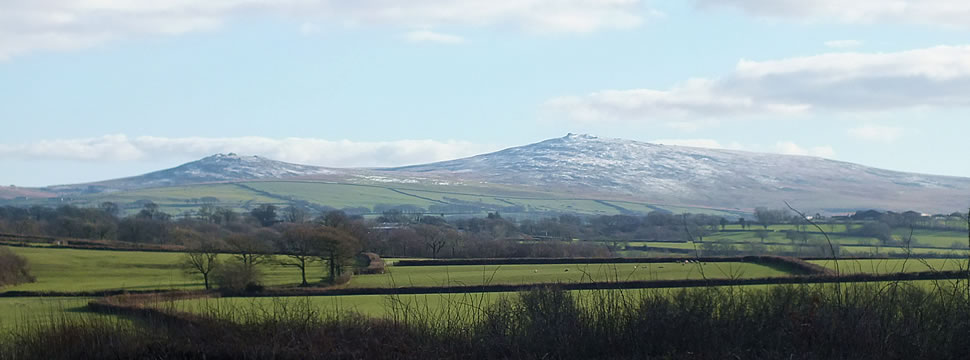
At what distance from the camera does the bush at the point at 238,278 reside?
47.5 m

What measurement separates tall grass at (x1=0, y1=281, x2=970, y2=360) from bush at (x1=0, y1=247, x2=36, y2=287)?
45242 millimetres

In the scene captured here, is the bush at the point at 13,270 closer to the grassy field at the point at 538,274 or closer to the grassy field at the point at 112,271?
the grassy field at the point at 112,271

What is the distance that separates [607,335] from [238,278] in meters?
38.8

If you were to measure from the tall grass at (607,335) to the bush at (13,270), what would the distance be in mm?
45242

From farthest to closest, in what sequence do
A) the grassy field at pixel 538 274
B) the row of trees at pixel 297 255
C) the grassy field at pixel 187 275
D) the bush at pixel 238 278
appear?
the row of trees at pixel 297 255, the grassy field at pixel 187 275, the bush at pixel 238 278, the grassy field at pixel 538 274

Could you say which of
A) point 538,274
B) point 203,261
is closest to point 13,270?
point 203,261

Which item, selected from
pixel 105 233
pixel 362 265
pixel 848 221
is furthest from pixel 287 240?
pixel 848 221

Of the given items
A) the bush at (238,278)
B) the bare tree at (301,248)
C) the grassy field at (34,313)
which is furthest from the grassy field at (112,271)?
the grassy field at (34,313)

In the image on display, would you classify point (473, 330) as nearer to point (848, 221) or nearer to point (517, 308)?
point (517, 308)

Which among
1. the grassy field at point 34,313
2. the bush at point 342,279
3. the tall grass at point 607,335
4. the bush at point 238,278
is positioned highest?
the tall grass at point 607,335

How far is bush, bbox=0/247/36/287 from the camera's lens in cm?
5506

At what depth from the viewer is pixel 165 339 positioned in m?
13.9

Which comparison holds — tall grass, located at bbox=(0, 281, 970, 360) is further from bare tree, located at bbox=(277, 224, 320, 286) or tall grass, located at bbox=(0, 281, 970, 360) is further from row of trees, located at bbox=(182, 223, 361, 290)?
bare tree, located at bbox=(277, 224, 320, 286)

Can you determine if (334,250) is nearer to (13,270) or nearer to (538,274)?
(538,274)
